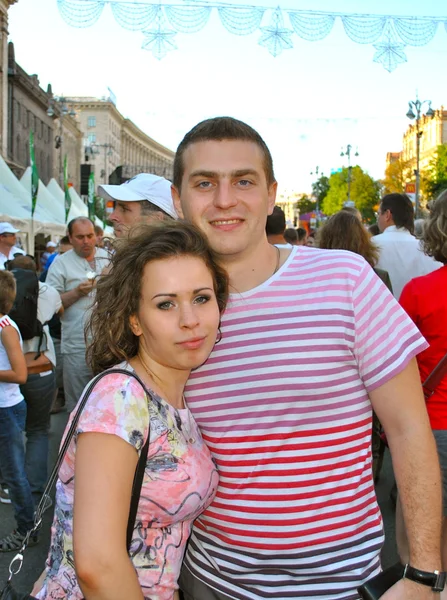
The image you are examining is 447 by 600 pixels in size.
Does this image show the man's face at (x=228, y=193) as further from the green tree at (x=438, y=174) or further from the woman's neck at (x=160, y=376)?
the green tree at (x=438, y=174)

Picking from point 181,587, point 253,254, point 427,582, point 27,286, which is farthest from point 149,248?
point 27,286

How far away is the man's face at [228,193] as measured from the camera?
2113mm

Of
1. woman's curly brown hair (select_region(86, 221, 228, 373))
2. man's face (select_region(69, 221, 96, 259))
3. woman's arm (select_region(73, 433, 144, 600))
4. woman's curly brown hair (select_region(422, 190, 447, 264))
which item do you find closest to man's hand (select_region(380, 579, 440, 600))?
woman's arm (select_region(73, 433, 144, 600))

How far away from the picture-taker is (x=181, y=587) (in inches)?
84.7

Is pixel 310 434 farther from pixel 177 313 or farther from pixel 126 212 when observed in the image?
pixel 126 212

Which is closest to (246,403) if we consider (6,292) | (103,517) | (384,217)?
(103,517)

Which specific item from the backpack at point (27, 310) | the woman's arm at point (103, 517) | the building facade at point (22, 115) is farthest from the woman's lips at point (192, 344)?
the building facade at point (22, 115)

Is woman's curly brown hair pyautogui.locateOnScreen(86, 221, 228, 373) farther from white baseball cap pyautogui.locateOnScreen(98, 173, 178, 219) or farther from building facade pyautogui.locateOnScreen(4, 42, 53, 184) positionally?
building facade pyautogui.locateOnScreen(4, 42, 53, 184)

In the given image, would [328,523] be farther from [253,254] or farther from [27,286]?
[27,286]

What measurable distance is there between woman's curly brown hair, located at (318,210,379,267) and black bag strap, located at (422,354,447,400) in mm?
2120

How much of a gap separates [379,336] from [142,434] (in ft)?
2.38

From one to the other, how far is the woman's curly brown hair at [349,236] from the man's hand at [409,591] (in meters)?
3.62

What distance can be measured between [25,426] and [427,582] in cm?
433

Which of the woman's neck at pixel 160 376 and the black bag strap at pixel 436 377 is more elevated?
the woman's neck at pixel 160 376
